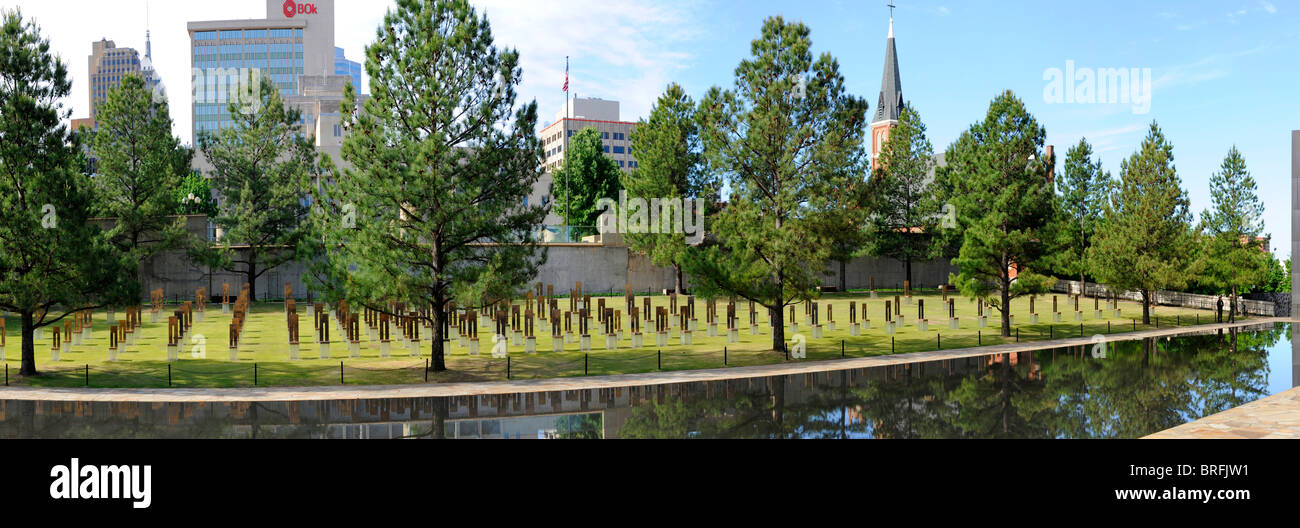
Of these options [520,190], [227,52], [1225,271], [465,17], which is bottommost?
[1225,271]

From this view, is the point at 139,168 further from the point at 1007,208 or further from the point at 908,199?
the point at 908,199

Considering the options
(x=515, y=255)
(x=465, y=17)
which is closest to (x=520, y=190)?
(x=515, y=255)

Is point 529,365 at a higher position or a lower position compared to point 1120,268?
lower

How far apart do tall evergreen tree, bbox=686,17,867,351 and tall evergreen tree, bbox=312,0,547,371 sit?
7.74m

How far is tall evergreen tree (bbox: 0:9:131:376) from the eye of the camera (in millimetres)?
23547

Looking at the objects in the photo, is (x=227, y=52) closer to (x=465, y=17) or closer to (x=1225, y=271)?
(x=465, y=17)

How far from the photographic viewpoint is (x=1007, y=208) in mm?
35125

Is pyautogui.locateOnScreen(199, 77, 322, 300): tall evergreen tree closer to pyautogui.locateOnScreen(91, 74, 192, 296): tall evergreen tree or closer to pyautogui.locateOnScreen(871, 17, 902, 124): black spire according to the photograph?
pyautogui.locateOnScreen(91, 74, 192, 296): tall evergreen tree

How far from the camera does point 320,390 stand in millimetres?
21766

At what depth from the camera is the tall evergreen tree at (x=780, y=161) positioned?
28.3 meters

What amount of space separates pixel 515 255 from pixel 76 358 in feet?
56.5

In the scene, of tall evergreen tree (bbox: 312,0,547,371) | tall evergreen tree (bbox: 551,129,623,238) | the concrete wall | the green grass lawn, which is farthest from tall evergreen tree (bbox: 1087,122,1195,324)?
tall evergreen tree (bbox: 551,129,623,238)

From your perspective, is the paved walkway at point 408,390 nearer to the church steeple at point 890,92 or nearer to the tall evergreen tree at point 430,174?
the tall evergreen tree at point 430,174
